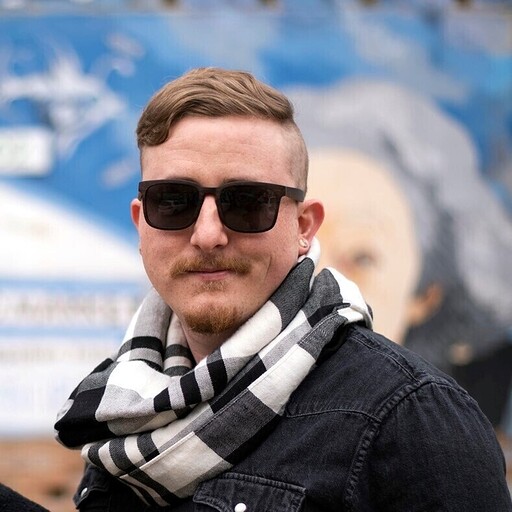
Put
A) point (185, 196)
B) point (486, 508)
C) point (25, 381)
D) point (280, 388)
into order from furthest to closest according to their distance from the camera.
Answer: point (25, 381), point (185, 196), point (280, 388), point (486, 508)

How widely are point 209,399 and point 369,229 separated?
140 inches

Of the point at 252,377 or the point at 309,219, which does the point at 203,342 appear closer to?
the point at 252,377

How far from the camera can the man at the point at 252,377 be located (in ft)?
4.45

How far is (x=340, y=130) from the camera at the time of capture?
4.99 metres

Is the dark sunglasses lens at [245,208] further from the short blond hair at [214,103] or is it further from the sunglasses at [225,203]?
the short blond hair at [214,103]

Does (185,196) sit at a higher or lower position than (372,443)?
higher

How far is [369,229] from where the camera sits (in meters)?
4.98

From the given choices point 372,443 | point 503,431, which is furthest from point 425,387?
point 503,431

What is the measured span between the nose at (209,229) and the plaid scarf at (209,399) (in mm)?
145

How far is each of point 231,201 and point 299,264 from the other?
0.19m

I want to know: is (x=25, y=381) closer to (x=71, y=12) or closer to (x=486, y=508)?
(x=71, y=12)

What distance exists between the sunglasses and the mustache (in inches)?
2.2

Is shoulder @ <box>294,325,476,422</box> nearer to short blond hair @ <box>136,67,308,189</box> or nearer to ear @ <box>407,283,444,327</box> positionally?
short blond hair @ <box>136,67,308,189</box>

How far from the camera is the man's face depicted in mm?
1556
